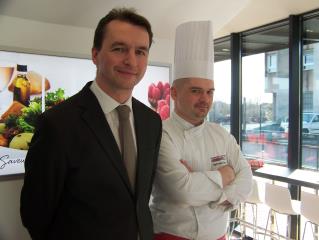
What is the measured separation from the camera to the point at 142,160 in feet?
3.45

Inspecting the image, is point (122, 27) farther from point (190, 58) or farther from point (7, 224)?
point (7, 224)

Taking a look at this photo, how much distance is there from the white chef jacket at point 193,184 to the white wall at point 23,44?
109 cm

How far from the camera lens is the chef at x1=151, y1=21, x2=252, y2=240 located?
1242 mm

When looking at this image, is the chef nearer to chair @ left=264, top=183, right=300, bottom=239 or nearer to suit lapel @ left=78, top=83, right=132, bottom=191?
suit lapel @ left=78, top=83, right=132, bottom=191

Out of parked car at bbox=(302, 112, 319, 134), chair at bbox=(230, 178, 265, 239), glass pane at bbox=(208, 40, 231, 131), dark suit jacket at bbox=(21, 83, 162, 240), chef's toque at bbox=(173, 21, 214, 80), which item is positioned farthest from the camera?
glass pane at bbox=(208, 40, 231, 131)

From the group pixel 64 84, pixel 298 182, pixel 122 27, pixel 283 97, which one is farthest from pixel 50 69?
pixel 283 97

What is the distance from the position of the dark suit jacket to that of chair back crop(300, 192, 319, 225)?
186 cm

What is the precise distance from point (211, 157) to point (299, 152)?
8.38 ft

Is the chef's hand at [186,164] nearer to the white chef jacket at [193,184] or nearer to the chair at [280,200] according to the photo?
the white chef jacket at [193,184]

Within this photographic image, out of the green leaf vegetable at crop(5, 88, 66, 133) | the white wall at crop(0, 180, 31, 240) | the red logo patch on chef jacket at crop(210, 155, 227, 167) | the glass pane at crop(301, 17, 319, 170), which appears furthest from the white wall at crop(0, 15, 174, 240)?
the glass pane at crop(301, 17, 319, 170)

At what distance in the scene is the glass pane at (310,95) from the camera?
11.2ft

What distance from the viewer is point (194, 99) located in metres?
1.36

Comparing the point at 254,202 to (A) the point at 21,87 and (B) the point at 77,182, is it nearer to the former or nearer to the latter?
(A) the point at 21,87

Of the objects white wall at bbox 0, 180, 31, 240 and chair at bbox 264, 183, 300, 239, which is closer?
white wall at bbox 0, 180, 31, 240
